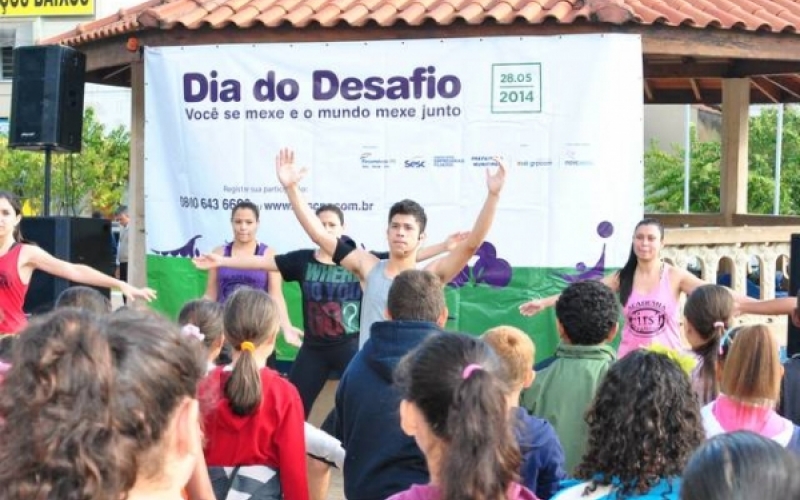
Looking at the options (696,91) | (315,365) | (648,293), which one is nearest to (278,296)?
(315,365)

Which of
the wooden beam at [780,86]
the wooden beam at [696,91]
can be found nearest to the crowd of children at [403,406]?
the wooden beam at [780,86]

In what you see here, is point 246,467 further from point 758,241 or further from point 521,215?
point 758,241

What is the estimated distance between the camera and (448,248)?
7.07 metres

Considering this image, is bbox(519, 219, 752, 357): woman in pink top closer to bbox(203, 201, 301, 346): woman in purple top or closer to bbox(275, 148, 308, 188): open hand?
bbox(275, 148, 308, 188): open hand

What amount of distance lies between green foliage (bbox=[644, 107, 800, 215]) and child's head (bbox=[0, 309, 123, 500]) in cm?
2932

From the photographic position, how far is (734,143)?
490 inches

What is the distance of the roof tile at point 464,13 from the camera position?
812cm

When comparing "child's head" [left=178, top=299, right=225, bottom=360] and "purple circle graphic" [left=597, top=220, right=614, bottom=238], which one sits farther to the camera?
"purple circle graphic" [left=597, top=220, right=614, bottom=238]

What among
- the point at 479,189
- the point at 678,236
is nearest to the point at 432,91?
the point at 479,189

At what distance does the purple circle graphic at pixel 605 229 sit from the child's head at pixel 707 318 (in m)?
3.12

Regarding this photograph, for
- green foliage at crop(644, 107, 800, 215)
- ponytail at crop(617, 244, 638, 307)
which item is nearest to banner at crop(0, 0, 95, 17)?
green foliage at crop(644, 107, 800, 215)

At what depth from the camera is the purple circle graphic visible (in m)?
8.08

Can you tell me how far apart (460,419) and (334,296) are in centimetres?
451

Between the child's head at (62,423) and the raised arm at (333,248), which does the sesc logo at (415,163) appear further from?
the child's head at (62,423)
